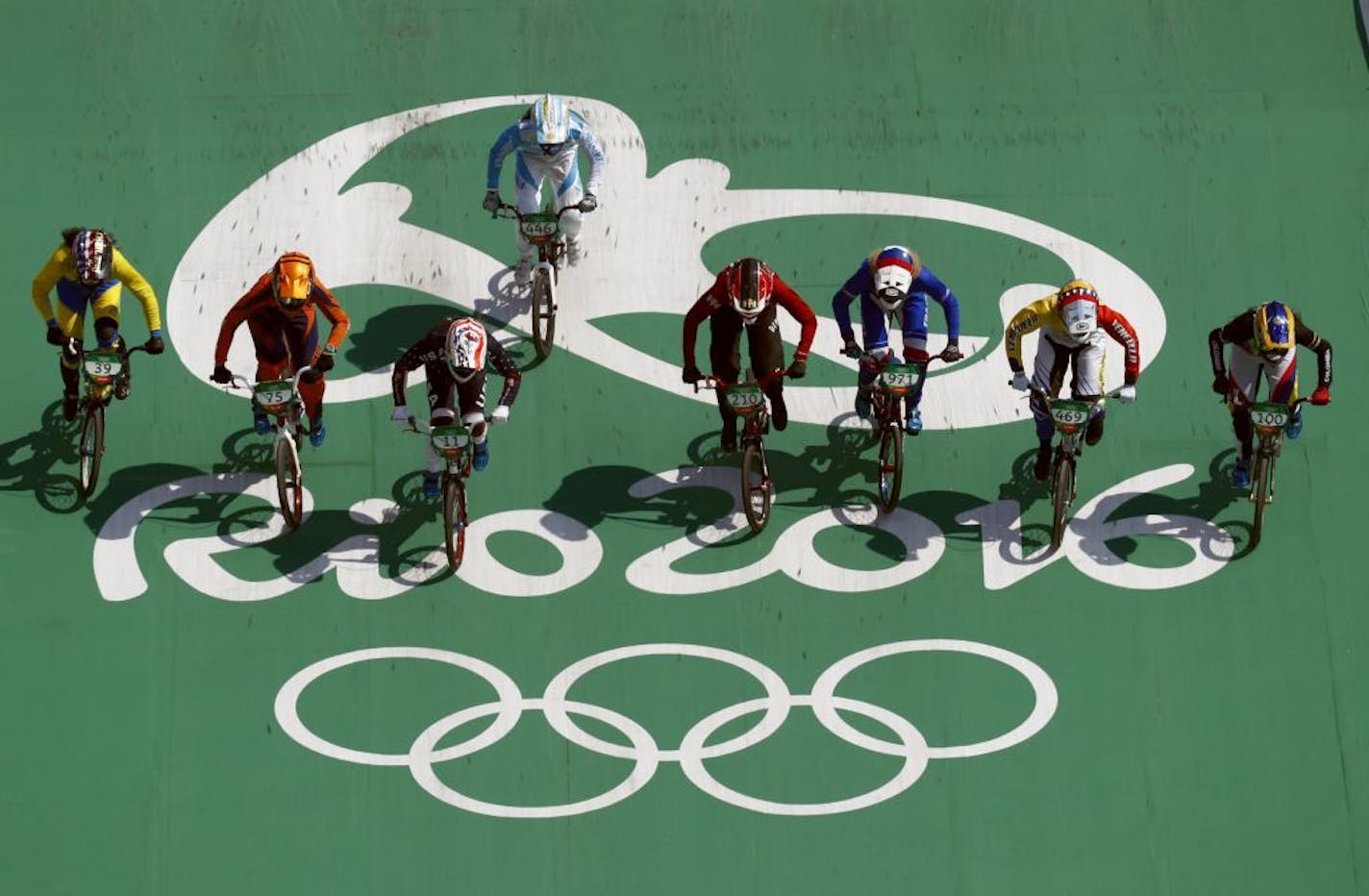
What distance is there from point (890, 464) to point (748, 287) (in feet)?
6.39

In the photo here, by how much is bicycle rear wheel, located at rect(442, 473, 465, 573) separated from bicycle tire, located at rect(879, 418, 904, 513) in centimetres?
337

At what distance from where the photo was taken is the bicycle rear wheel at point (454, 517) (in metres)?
19.9

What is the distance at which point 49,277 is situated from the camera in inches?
803

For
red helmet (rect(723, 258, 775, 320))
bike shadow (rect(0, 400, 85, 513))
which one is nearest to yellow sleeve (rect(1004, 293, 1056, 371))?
red helmet (rect(723, 258, 775, 320))

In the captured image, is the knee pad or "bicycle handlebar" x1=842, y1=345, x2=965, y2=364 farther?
"bicycle handlebar" x1=842, y1=345, x2=965, y2=364

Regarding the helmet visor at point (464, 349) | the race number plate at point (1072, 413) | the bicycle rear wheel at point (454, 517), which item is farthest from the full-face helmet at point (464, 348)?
the race number plate at point (1072, 413)

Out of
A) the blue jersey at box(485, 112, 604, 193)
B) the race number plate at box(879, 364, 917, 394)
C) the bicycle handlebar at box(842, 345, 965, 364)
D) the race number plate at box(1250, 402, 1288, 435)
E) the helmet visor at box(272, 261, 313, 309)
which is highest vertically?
the blue jersey at box(485, 112, 604, 193)

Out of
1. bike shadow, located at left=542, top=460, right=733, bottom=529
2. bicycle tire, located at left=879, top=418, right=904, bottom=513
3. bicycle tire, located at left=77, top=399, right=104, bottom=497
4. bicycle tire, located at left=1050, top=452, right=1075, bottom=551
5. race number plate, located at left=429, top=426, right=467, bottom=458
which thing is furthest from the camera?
bike shadow, located at left=542, top=460, right=733, bottom=529

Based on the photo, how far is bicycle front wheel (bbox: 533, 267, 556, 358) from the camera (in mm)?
21406

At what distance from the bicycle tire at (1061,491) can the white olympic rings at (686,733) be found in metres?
1.11

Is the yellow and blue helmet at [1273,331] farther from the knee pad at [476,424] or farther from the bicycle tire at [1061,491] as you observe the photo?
the knee pad at [476,424]

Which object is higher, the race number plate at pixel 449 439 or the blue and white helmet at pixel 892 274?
the blue and white helmet at pixel 892 274

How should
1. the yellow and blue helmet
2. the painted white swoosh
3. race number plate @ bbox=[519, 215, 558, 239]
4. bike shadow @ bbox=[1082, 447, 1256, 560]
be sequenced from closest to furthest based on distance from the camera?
the yellow and blue helmet < bike shadow @ bbox=[1082, 447, 1256, 560] < race number plate @ bbox=[519, 215, 558, 239] < the painted white swoosh

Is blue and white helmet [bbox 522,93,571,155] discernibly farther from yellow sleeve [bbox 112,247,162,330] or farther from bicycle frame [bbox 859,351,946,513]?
yellow sleeve [bbox 112,247,162,330]
